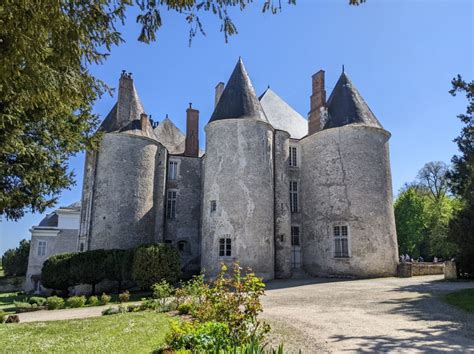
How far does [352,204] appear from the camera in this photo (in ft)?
63.2

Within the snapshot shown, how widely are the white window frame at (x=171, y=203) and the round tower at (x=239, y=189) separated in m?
4.33

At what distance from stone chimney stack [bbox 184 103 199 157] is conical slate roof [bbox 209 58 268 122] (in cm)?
383

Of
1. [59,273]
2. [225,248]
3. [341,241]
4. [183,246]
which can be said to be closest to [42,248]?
[59,273]

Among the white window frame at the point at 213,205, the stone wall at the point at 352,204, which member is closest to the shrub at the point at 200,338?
the white window frame at the point at 213,205

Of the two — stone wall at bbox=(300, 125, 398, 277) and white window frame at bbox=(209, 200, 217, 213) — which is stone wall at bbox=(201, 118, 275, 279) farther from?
stone wall at bbox=(300, 125, 398, 277)

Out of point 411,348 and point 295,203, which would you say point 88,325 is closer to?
point 411,348

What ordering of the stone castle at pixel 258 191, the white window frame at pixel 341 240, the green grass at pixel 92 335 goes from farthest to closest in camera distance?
→ the white window frame at pixel 341 240 < the stone castle at pixel 258 191 < the green grass at pixel 92 335

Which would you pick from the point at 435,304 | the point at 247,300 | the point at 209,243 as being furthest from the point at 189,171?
the point at 247,300

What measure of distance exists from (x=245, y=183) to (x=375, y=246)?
24.7 ft

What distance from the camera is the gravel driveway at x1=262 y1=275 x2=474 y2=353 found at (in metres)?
5.92

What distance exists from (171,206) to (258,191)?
705 cm

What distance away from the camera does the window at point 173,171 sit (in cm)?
2369

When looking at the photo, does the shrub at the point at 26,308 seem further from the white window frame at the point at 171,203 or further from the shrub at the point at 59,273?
the white window frame at the point at 171,203

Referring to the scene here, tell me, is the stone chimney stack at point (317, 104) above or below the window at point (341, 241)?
above
